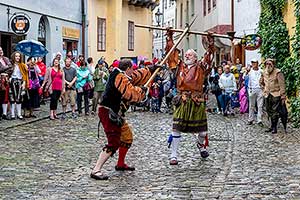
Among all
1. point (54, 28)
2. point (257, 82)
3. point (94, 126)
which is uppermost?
point (54, 28)

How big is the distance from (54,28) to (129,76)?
18152 millimetres

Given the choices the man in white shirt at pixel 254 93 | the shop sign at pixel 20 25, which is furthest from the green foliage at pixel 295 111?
the shop sign at pixel 20 25

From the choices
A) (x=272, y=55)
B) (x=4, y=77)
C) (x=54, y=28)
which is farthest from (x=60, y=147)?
(x=54, y=28)

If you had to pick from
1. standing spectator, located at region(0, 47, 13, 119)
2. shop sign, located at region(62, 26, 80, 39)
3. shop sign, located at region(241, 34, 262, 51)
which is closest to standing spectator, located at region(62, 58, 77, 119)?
standing spectator, located at region(0, 47, 13, 119)

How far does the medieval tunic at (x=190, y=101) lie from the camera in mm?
10719

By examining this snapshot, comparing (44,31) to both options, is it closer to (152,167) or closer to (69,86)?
(69,86)

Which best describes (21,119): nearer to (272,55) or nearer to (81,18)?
(272,55)

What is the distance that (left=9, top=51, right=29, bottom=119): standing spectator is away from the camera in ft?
57.3

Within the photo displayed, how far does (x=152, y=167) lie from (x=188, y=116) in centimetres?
104

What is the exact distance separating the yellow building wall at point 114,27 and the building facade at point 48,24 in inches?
67.0

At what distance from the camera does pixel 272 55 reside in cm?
1925

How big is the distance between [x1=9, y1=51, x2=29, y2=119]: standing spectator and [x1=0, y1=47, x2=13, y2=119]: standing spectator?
0.16 m

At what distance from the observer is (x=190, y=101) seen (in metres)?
10.7

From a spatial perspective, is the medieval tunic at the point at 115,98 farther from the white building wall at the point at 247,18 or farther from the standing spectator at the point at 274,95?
the white building wall at the point at 247,18
